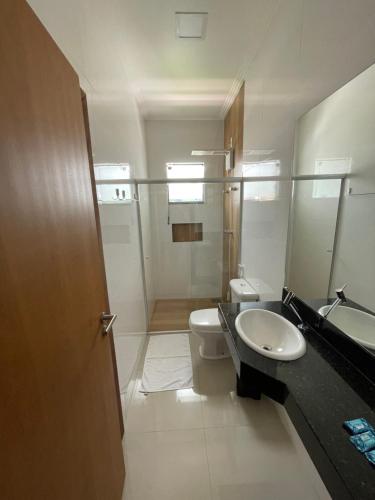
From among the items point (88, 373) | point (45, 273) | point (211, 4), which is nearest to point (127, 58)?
point (211, 4)

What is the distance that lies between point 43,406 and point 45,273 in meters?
0.33

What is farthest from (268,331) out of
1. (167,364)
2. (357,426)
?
(167,364)

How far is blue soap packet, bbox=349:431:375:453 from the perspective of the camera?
2.00ft

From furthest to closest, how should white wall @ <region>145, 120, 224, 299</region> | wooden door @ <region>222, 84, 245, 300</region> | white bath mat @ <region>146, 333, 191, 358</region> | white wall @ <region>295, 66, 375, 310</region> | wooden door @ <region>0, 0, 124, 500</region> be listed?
white wall @ <region>145, 120, 224, 299</region>
wooden door @ <region>222, 84, 245, 300</region>
white bath mat @ <region>146, 333, 191, 358</region>
white wall @ <region>295, 66, 375, 310</region>
wooden door @ <region>0, 0, 124, 500</region>

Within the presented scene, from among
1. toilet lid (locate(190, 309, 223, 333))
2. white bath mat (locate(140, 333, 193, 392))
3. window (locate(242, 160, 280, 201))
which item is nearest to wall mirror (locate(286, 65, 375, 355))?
window (locate(242, 160, 280, 201))

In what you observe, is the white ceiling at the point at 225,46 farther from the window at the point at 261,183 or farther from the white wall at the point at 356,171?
the window at the point at 261,183

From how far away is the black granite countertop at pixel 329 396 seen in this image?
57 cm

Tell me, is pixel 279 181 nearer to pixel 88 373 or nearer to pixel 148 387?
pixel 88 373

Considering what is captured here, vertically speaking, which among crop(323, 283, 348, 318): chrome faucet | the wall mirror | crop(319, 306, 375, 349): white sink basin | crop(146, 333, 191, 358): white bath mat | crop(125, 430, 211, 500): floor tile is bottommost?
crop(146, 333, 191, 358): white bath mat

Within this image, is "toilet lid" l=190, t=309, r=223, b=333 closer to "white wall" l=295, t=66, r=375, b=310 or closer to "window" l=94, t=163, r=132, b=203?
"white wall" l=295, t=66, r=375, b=310

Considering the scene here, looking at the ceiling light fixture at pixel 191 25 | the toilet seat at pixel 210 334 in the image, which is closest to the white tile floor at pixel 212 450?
the toilet seat at pixel 210 334

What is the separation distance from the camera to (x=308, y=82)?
1.22 m

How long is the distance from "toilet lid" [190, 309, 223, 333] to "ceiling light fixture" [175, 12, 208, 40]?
2292mm

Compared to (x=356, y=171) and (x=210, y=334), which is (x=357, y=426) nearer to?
(x=356, y=171)
